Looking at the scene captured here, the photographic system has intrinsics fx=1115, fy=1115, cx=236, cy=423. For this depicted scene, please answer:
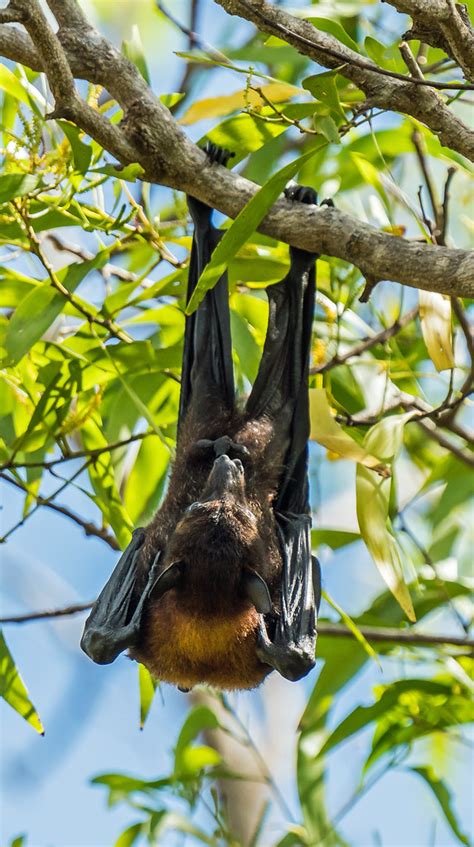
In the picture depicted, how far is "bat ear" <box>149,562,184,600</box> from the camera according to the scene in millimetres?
3619

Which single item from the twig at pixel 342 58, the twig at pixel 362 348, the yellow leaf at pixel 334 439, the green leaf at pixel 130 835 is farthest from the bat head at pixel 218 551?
the green leaf at pixel 130 835

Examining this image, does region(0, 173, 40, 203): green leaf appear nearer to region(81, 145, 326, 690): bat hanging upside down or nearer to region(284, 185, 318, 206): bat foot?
region(81, 145, 326, 690): bat hanging upside down

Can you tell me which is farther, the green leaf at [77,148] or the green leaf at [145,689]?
the green leaf at [145,689]

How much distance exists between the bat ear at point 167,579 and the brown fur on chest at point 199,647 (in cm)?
9

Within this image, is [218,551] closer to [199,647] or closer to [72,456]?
[199,647]

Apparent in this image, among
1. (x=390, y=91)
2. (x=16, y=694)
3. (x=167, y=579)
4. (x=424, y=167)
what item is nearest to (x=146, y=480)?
(x=167, y=579)

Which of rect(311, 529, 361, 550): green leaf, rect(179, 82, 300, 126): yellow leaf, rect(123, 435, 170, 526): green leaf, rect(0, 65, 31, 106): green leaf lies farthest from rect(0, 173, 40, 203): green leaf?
rect(311, 529, 361, 550): green leaf

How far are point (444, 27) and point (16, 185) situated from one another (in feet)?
4.14

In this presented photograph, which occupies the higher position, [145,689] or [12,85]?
[12,85]

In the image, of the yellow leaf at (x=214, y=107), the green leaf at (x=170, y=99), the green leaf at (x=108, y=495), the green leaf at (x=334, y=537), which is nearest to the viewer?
the green leaf at (x=170, y=99)

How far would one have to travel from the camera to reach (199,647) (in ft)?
12.2

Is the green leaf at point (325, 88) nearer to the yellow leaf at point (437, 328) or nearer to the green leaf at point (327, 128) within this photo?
the green leaf at point (327, 128)

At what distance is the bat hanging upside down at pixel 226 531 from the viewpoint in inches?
143

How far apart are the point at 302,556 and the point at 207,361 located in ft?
2.57
